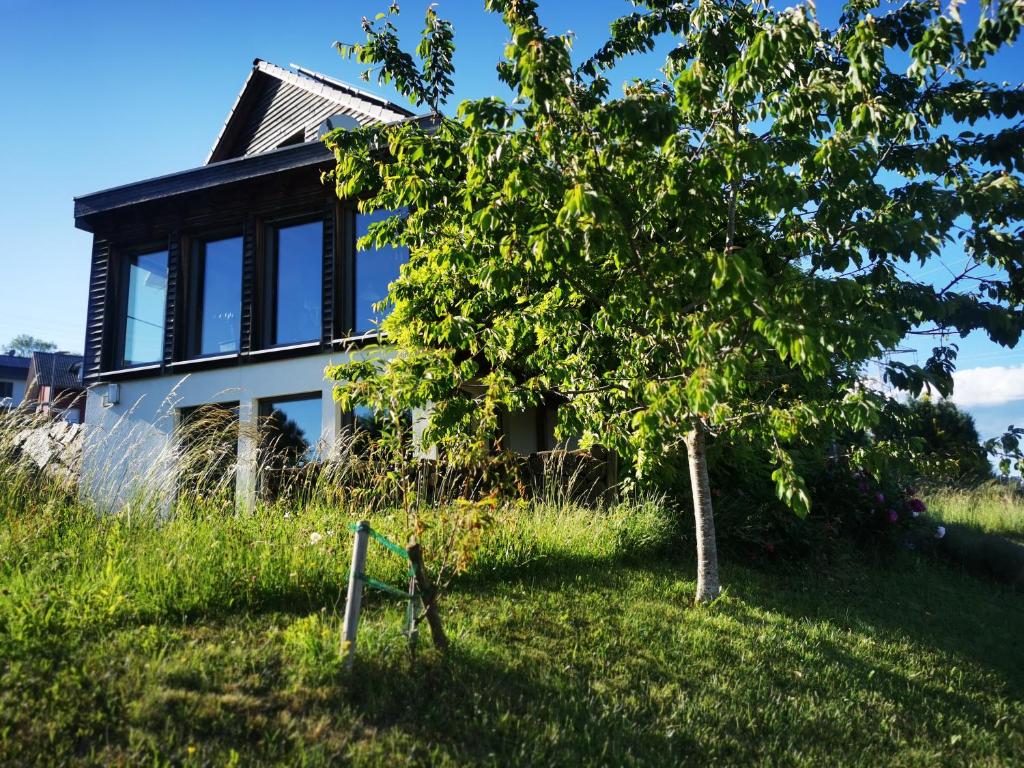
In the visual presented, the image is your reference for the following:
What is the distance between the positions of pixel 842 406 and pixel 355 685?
3.34 metres

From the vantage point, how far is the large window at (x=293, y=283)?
1178 centimetres

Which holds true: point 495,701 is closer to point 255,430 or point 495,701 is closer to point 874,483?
point 255,430

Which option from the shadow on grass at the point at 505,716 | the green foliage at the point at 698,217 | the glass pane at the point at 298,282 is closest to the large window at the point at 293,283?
the glass pane at the point at 298,282

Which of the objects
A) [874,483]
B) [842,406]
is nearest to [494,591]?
[842,406]

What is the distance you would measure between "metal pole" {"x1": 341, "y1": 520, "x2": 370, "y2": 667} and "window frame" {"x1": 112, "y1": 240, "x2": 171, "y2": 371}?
33.6 ft

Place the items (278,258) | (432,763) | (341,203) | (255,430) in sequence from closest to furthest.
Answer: (432,763) < (255,430) < (341,203) < (278,258)

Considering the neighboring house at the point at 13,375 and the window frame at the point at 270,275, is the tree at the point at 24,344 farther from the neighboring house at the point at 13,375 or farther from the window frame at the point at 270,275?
the window frame at the point at 270,275

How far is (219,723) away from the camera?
3205 millimetres

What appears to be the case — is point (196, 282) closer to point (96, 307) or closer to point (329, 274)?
point (96, 307)

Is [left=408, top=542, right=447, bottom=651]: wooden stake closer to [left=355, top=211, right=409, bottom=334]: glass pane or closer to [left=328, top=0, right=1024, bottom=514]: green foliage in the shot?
[left=328, top=0, right=1024, bottom=514]: green foliage

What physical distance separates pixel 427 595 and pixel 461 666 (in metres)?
0.43

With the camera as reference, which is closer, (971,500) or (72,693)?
(72,693)

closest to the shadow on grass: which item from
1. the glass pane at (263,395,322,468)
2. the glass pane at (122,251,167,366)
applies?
the glass pane at (263,395,322,468)

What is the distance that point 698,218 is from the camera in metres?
4.95
